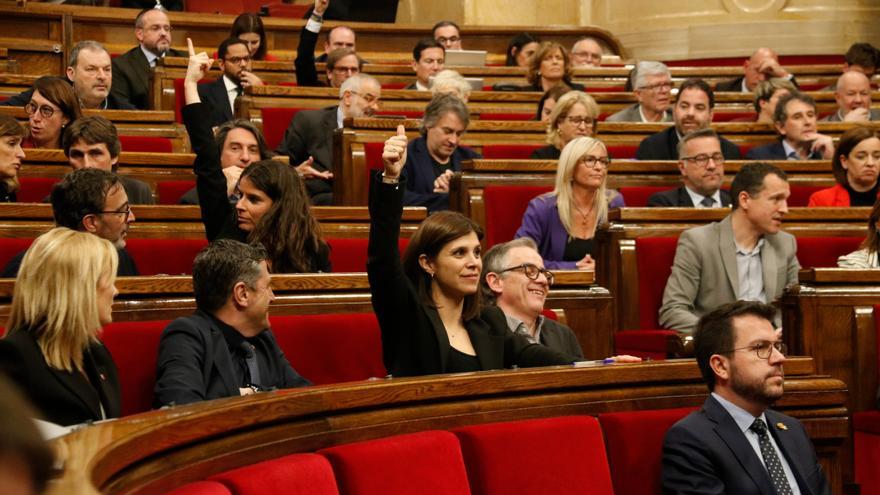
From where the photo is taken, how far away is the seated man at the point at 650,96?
13.9 feet

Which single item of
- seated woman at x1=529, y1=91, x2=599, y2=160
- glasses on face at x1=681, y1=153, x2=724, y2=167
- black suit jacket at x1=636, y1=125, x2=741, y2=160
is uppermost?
seated woman at x1=529, y1=91, x2=599, y2=160

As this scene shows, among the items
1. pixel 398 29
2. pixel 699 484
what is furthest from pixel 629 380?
pixel 398 29

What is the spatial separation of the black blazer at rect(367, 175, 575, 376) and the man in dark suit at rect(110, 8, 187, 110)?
251 cm

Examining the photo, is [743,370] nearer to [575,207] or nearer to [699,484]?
[699,484]

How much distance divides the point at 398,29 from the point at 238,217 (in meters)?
3.56

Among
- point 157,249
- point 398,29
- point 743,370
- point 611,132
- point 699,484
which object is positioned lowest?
point 699,484

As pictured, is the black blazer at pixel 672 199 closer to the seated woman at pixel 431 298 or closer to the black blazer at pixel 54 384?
the seated woman at pixel 431 298

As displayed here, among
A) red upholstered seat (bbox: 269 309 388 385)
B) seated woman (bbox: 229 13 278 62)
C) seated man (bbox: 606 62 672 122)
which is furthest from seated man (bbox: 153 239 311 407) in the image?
seated woman (bbox: 229 13 278 62)

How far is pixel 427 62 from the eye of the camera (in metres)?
4.62

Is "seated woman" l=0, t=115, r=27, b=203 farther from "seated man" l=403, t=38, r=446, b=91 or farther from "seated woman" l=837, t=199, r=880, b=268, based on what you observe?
"seated man" l=403, t=38, r=446, b=91

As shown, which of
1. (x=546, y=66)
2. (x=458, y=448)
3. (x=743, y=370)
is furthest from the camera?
(x=546, y=66)

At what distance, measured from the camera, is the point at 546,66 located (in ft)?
14.9

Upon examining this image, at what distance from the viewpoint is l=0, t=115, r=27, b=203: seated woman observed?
2.56 meters

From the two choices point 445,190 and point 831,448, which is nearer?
point 831,448
